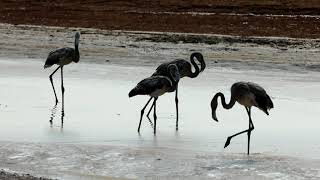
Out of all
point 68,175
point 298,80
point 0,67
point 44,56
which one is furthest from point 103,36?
point 68,175

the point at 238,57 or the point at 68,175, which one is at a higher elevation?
the point at 238,57

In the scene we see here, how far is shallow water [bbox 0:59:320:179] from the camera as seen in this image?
10.2m

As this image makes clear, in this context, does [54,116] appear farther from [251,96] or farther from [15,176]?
[15,176]

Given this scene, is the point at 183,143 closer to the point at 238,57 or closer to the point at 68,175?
the point at 68,175

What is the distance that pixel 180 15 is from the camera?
44781mm

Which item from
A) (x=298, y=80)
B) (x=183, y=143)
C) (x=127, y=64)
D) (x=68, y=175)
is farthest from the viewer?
(x=127, y=64)

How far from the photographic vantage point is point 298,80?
20234 mm

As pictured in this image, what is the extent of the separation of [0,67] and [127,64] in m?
3.76

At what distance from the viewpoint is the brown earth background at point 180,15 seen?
120ft

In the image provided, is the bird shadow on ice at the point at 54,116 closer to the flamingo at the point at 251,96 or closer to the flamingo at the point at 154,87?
the flamingo at the point at 154,87

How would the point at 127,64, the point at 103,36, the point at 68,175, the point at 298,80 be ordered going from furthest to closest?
the point at 103,36
the point at 127,64
the point at 298,80
the point at 68,175

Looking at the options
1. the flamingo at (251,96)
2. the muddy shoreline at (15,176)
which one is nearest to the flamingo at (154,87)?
the flamingo at (251,96)

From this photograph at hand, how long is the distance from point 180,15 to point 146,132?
32.2 metres

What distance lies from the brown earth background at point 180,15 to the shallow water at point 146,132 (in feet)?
54.4
